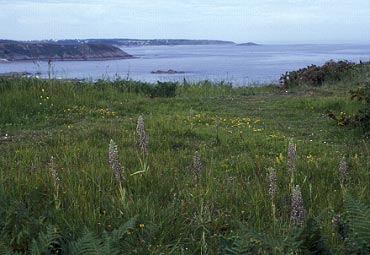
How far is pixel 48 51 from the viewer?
36.8 meters

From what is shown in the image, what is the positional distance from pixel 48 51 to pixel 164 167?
33.7m

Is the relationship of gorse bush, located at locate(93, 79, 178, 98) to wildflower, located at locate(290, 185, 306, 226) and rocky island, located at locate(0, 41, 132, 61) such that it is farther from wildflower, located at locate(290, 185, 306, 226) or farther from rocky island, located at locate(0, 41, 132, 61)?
rocky island, located at locate(0, 41, 132, 61)

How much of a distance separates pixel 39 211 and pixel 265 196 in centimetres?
150

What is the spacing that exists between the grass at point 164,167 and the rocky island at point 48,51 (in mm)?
19307

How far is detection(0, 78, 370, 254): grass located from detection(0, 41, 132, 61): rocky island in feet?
63.3

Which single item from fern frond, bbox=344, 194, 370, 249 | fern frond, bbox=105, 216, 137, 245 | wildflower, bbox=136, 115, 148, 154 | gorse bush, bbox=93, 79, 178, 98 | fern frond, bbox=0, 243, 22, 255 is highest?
wildflower, bbox=136, 115, 148, 154

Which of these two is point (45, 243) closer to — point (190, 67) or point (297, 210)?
point (297, 210)

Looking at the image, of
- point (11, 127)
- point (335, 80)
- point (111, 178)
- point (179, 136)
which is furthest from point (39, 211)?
point (335, 80)

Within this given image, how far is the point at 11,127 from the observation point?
7781 millimetres

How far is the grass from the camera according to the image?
315 centimetres

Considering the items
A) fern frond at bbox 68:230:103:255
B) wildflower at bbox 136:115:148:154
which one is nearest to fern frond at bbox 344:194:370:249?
fern frond at bbox 68:230:103:255

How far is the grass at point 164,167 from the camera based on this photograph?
10.3 ft

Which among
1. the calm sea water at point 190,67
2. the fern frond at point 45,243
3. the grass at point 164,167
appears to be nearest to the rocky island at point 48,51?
the calm sea water at point 190,67

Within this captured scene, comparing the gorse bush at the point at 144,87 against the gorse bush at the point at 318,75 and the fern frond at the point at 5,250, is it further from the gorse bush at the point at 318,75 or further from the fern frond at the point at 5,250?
the fern frond at the point at 5,250
